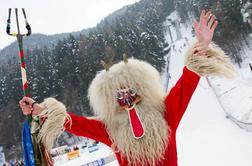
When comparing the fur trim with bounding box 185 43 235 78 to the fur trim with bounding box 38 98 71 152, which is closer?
the fur trim with bounding box 185 43 235 78

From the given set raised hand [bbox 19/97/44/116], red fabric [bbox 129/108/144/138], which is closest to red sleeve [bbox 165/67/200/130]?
red fabric [bbox 129/108/144/138]

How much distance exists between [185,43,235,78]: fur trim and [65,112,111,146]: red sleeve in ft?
3.11

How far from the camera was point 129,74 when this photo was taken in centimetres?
292

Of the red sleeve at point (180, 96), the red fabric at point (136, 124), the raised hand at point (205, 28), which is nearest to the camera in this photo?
the raised hand at point (205, 28)

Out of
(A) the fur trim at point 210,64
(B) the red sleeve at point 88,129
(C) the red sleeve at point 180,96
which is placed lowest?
(B) the red sleeve at point 88,129

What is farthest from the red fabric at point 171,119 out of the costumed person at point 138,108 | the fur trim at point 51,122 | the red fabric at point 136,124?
the red fabric at point 136,124

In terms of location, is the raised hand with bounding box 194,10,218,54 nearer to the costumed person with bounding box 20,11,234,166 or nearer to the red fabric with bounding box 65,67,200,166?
the costumed person with bounding box 20,11,234,166

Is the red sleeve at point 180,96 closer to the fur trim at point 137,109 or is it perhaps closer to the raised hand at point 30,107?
the fur trim at point 137,109

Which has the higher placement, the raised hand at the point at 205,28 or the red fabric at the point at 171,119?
the raised hand at the point at 205,28

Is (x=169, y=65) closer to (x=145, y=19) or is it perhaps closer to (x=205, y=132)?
(x=145, y=19)

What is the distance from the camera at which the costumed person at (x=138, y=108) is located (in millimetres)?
2607

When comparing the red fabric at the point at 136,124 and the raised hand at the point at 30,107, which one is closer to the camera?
the raised hand at the point at 30,107

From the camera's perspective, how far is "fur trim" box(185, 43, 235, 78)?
8.46 feet

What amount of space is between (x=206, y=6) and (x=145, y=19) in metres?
21.4
